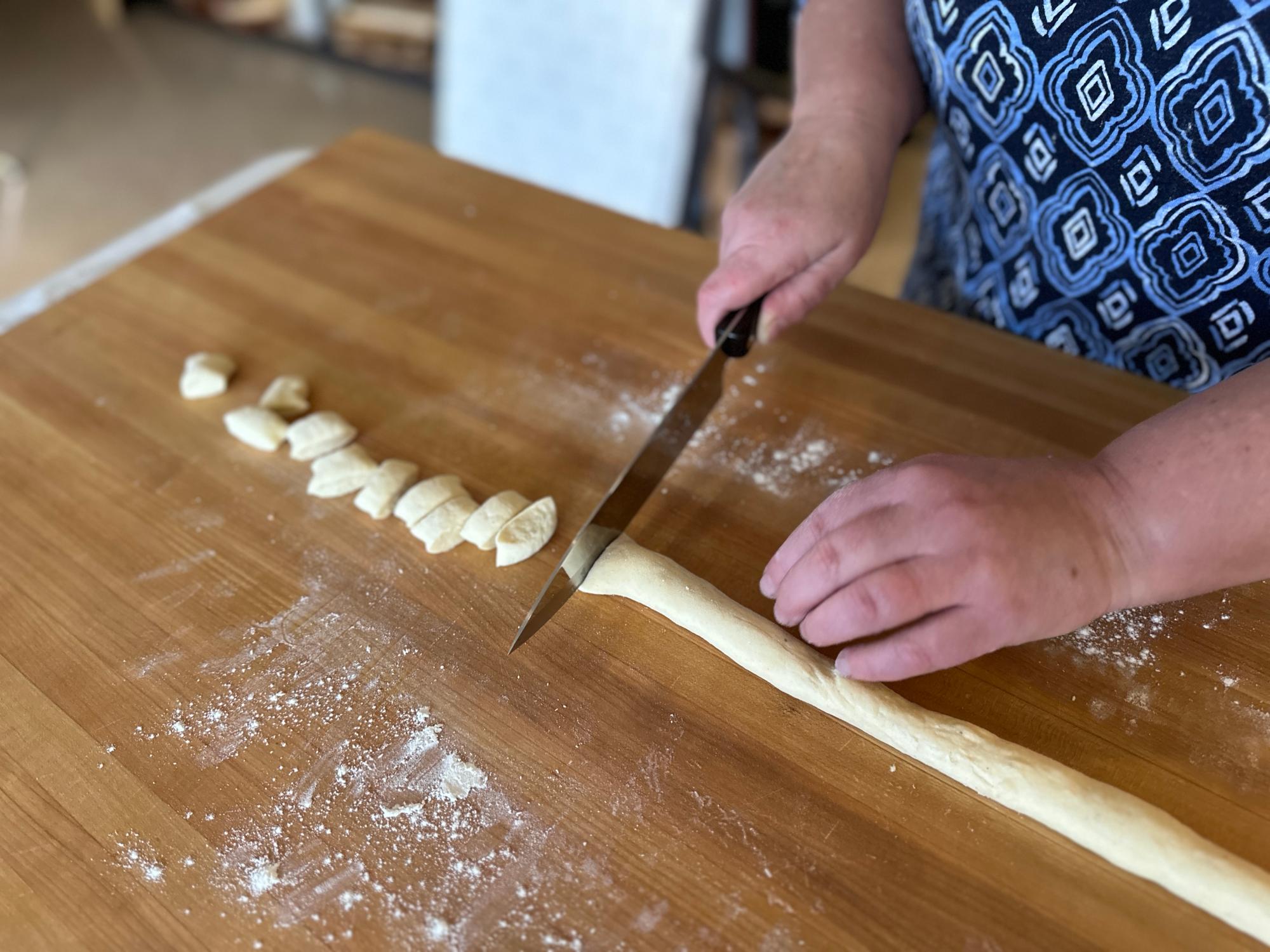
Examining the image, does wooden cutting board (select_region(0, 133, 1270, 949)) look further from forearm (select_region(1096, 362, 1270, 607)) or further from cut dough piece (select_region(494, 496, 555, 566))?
forearm (select_region(1096, 362, 1270, 607))

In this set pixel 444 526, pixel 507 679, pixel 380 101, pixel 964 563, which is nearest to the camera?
pixel 964 563

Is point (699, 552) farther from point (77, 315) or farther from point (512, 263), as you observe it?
point (77, 315)

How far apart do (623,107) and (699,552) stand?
1.53 m

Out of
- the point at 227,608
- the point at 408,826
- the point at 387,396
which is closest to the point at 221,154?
the point at 387,396

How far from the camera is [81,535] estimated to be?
97 centimetres

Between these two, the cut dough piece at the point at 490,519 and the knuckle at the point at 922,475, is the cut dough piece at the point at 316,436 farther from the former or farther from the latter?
the knuckle at the point at 922,475

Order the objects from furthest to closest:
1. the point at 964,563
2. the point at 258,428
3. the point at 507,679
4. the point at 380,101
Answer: the point at 380,101 < the point at 258,428 < the point at 507,679 < the point at 964,563

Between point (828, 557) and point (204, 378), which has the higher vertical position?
point (828, 557)

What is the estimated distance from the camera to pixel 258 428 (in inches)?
41.6

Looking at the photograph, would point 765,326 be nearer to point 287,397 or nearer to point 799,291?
point 799,291

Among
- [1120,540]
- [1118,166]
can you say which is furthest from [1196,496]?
[1118,166]

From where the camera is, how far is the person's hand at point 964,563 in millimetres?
691

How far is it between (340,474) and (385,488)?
0.06 meters

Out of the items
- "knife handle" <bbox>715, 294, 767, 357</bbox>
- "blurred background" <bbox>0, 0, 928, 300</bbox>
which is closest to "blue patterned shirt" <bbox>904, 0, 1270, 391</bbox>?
"knife handle" <bbox>715, 294, 767, 357</bbox>
